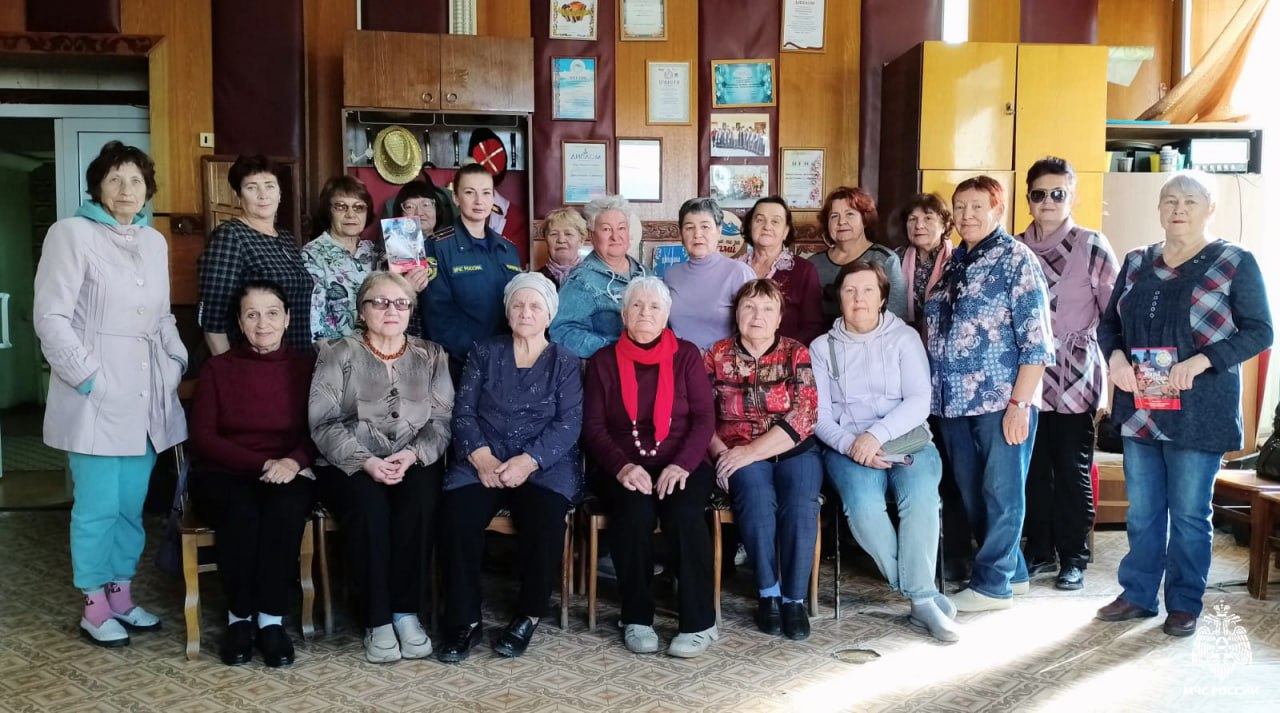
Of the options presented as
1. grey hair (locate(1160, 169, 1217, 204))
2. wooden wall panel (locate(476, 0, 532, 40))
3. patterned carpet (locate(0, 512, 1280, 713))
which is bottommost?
patterned carpet (locate(0, 512, 1280, 713))

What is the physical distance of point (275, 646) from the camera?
2.88m

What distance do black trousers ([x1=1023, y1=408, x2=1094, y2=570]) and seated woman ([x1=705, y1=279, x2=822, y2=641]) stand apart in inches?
40.6

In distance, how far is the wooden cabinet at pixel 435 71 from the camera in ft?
17.4

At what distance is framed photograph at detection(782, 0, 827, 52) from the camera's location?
601cm

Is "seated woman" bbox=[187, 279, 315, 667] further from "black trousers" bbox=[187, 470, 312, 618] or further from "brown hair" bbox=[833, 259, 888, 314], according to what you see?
"brown hair" bbox=[833, 259, 888, 314]

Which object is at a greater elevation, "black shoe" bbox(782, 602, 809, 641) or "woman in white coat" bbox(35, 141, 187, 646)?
"woman in white coat" bbox(35, 141, 187, 646)

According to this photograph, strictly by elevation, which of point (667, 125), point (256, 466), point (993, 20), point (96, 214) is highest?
point (993, 20)

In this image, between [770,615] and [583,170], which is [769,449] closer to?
[770,615]

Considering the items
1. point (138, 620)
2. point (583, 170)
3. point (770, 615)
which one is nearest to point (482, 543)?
point (770, 615)

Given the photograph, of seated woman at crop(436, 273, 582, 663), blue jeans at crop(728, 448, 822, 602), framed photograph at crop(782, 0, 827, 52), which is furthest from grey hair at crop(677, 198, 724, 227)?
framed photograph at crop(782, 0, 827, 52)

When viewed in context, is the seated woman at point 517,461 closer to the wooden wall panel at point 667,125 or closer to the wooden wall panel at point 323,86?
the wooden wall panel at point 667,125

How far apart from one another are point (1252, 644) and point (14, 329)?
9413 millimetres

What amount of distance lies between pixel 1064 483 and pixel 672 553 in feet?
5.35

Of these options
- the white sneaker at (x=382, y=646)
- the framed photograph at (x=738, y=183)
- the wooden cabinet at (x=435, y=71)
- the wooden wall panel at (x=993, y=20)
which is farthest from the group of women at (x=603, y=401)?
the wooden wall panel at (x=993, y=20)
